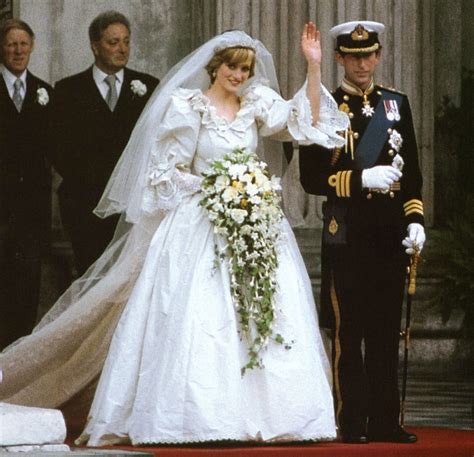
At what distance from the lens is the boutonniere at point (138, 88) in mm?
13961

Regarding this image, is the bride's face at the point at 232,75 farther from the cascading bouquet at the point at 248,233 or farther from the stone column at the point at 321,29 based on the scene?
the stone column at the point at 321,29

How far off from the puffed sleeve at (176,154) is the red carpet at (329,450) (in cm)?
134

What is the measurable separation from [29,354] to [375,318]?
1972 millimetres

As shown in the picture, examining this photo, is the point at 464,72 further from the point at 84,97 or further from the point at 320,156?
the point at 320,156

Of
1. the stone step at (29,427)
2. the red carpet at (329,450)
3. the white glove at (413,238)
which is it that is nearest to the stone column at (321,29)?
the white glove at (413,238)

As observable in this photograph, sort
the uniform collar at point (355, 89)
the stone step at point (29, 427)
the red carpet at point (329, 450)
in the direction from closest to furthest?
1. the stone step at point (29, 427)
2. the red carpet at point (329, 450)
3. the uniform collar at point (355, 89)

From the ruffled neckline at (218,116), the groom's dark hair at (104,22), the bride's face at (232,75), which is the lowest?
the ruffled neckline at (218,116)

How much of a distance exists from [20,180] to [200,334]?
3567 mm

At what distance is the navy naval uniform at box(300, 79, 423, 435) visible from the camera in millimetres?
11211

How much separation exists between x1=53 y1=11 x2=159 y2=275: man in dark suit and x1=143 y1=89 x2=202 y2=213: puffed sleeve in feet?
8.11

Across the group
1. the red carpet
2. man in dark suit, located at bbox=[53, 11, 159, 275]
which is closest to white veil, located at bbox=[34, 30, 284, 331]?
the red carpet

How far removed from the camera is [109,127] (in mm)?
13891

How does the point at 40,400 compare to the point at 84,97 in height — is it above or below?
below

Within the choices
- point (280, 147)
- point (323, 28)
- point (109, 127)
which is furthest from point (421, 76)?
point (280, 147)
